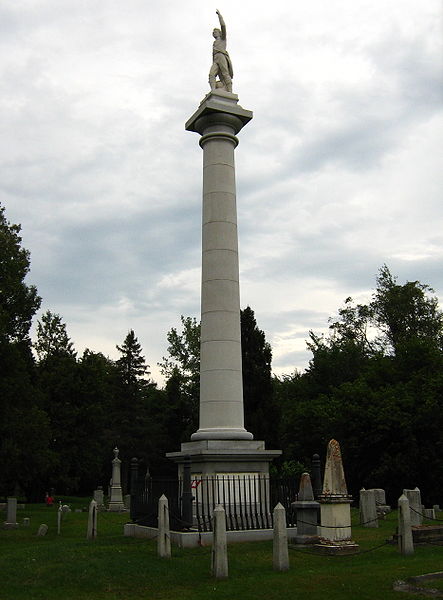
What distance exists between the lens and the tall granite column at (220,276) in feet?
61.9

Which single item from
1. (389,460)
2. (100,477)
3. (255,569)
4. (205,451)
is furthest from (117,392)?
(255,569)

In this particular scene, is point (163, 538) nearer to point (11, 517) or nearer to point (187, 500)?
point (187, 500)

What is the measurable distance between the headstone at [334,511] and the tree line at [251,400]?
48.3 ft

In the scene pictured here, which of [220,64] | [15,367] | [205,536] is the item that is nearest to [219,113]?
[220,64]

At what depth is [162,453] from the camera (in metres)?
62.7

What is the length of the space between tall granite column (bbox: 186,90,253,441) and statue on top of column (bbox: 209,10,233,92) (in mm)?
970

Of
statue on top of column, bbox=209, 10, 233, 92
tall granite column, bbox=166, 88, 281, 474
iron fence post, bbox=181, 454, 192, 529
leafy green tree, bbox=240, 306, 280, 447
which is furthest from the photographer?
leafy green tree, bbox=240, 306, 280, 447

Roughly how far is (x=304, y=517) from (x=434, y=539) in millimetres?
3066

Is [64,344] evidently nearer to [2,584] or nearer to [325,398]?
[325,398]

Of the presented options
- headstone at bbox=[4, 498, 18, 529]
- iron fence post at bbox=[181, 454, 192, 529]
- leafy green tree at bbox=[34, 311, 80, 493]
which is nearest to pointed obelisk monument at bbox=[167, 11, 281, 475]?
iron fence post at bbox=[181, 454, 192, 529]

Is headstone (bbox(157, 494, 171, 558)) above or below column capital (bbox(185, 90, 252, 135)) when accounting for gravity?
below

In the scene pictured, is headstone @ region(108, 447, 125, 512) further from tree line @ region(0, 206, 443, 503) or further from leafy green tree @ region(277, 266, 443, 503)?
leafy green tree @ region(277, 266, 443, 503)

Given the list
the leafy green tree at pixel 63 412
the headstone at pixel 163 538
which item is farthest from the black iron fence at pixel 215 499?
Result: the leafy green tree at pixel 63 412

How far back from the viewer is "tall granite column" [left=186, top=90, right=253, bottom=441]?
61.9 ft
